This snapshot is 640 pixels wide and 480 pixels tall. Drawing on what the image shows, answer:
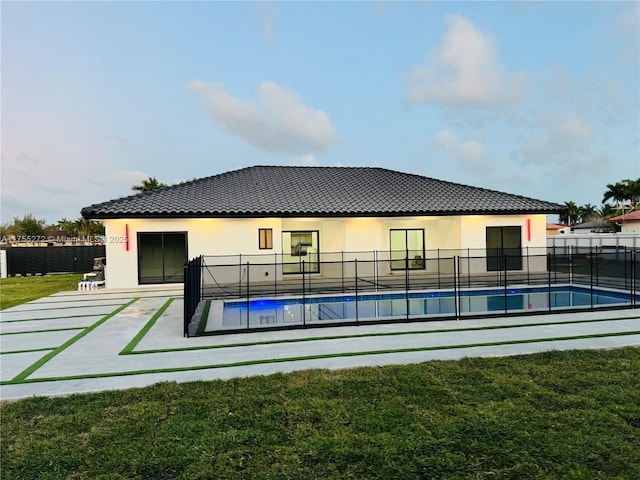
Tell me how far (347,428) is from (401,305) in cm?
869

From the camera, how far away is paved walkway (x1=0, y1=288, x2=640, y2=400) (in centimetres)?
580

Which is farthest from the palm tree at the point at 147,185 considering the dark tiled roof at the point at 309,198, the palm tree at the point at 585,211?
the palm tree at the point at 585,211

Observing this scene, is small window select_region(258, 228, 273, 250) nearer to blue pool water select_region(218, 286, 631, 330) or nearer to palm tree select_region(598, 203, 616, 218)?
blue pool water select_region(218, 286, 631, 330)

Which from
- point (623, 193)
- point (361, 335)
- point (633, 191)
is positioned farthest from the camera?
point (623, 193)

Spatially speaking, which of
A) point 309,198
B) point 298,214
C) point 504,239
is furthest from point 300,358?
point 504,239

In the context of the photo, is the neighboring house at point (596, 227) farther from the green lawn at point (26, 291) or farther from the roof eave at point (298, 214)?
the green lawn at point (26, 291)

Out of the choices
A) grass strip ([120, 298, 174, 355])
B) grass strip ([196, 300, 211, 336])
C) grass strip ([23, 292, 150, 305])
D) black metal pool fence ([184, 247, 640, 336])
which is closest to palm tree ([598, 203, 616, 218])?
black metal pool fence ([184, 247, 640, 336])

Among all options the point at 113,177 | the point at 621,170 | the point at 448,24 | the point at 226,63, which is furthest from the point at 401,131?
the point at 621,170

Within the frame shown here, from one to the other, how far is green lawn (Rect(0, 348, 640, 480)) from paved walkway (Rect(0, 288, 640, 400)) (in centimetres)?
70

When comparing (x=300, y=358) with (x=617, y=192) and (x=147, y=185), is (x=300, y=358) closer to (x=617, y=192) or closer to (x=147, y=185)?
→ (x=147, y=185)

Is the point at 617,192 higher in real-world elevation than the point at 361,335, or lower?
higher

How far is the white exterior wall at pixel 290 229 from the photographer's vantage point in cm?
1612

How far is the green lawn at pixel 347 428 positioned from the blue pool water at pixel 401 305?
12.8ft

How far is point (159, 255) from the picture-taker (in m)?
16.7
